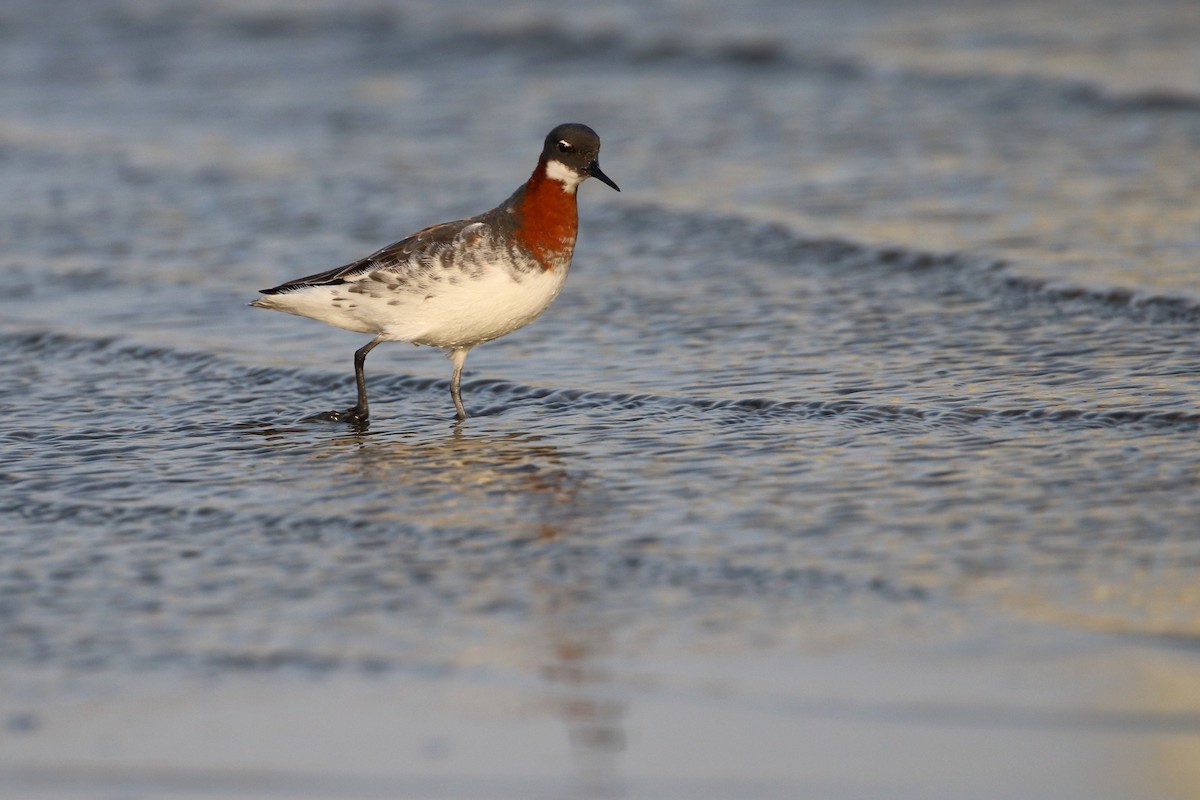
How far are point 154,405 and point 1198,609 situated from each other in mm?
5341

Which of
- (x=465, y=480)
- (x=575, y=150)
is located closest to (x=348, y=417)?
(x=465, y=480)

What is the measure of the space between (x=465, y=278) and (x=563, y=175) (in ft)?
2.66

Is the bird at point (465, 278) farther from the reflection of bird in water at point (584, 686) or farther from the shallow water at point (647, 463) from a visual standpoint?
the reflection of bird in water at point (584, 686)

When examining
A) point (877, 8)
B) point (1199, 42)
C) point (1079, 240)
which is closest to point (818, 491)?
point (1079, 240)

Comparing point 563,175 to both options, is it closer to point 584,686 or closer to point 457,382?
point 457,382

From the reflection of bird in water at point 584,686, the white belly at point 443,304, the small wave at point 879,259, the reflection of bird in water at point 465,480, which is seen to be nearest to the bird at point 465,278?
the white belly at point 443,304

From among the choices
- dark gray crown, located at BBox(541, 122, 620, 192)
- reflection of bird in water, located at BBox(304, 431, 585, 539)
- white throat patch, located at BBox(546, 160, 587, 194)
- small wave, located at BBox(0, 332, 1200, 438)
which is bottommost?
reflection of bird in water, located at BBox(304, 431, 585, 539)

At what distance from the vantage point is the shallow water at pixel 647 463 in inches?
191

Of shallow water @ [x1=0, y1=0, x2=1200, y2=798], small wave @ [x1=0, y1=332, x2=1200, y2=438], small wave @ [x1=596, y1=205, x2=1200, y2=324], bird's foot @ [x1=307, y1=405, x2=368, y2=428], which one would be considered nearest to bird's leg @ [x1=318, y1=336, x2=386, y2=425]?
bird's foot @ [x1=307, y1=405, x2=368, y2=428]

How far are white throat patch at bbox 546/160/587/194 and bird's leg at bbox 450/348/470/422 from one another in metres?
0.96

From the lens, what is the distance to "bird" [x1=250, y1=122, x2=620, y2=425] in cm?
838

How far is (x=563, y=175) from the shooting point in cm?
874

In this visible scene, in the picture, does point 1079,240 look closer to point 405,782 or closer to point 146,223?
point 146,223

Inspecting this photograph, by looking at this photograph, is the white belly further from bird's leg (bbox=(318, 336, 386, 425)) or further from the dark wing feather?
bird's leg (bbox=(318, 336, 386, 425))
